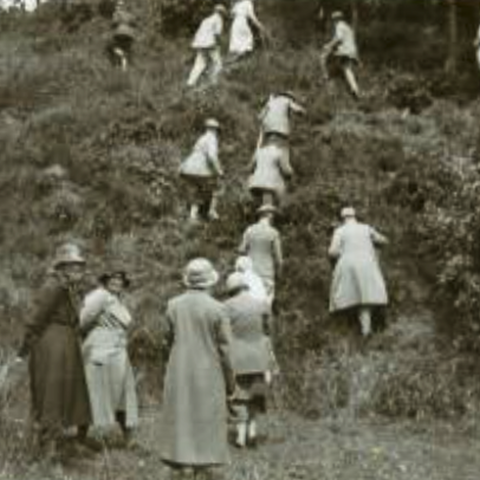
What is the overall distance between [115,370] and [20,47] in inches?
892

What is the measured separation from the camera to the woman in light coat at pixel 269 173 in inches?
741

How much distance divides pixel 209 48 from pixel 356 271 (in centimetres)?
1125

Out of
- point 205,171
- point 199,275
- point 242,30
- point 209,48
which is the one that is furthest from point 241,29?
point 199,275

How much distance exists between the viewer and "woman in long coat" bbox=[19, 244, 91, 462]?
10.5 m

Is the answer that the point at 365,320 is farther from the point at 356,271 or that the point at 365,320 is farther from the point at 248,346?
the point at 248,346

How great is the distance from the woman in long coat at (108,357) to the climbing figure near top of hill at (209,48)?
15.0 meters

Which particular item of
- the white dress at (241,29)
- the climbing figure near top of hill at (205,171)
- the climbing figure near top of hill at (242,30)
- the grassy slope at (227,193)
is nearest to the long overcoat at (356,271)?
the grassy slope at (227,193)

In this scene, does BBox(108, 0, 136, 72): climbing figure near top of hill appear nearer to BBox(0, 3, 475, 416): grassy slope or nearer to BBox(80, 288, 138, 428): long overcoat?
BBox(0, 3, 475, 416): grassy slope

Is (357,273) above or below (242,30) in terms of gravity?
below

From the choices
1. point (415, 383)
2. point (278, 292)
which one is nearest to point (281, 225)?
point (278, 292)

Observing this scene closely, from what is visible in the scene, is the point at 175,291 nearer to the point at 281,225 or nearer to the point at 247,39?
the point at 281,225

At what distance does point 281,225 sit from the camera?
20.0 meters

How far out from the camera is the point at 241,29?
27.6 meters

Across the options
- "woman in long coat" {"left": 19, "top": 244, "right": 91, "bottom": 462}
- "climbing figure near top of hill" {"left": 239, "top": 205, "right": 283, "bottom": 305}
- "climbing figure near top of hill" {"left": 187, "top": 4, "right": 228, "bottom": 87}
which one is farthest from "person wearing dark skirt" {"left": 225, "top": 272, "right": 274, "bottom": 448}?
"climbing figure near top of hill" {"left": 187, "top": 4, "right": 228, "bottom": 87}
